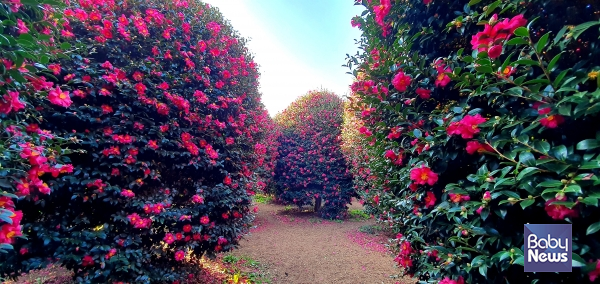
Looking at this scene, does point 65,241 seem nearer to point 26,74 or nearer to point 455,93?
point 26,74

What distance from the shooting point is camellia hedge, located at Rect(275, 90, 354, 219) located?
31.5ft

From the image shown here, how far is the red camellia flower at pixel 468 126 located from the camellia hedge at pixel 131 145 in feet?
7.76

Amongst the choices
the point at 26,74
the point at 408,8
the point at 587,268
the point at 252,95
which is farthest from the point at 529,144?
the point at 252,95

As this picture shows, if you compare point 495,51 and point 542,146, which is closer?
point 542,146

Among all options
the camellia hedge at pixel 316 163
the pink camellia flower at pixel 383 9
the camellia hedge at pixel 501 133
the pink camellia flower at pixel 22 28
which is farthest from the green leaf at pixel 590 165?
the camellia hedge at pixel 316 163

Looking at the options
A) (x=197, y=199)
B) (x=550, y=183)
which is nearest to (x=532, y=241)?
(x=550, y=183)

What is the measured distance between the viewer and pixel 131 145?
8.82ft

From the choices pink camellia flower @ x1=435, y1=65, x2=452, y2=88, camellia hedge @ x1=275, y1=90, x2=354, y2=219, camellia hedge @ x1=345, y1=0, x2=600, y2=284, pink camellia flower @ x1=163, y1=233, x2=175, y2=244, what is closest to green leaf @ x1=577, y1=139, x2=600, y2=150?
camellia hedge @ x1=345, y1=0, x2=600, y2=284

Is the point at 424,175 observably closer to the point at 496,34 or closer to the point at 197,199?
the point at 496,34

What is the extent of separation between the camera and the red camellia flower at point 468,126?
4.09 feet

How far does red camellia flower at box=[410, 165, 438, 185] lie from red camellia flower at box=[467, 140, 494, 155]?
0.91 ft

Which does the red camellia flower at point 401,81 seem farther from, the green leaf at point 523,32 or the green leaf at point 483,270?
the green leaf at point 483,270

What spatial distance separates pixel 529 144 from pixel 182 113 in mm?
3160

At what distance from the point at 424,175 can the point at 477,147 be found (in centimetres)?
34
